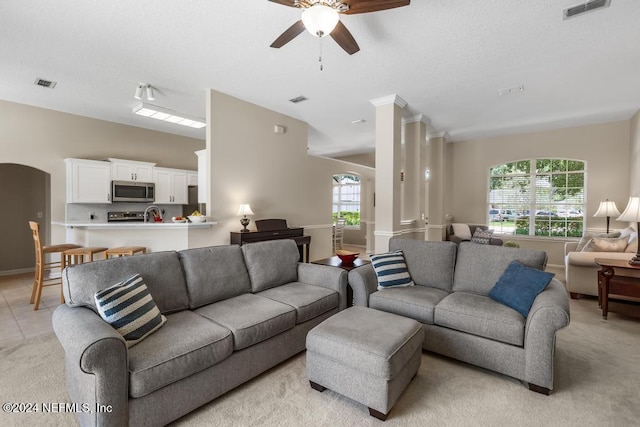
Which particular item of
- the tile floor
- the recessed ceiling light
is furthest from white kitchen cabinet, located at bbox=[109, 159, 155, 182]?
the recessed ceiling light

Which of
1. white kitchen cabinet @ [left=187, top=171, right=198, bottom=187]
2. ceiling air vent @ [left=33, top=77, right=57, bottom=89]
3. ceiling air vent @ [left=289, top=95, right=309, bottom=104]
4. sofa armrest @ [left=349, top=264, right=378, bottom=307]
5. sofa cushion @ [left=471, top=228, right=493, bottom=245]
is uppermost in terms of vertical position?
ceiling air vent @ [left=289, top=95, right=309, bottom=104]

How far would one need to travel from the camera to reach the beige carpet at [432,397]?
5.89 feet

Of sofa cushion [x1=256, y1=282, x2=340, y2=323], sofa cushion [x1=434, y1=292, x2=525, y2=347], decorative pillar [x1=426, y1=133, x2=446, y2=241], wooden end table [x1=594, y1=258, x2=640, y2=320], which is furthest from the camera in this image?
decorative pillar [x1=426, y1=133, x2=446, y2=241]

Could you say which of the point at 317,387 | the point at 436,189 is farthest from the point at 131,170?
the point at 436,189

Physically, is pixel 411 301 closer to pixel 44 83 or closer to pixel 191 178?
pixel 44 83

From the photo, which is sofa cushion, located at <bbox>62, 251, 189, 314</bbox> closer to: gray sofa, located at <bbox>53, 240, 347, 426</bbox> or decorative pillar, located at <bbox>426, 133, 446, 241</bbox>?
gray sofa, located at <bbox>53, 240, 347, 426</bbox>

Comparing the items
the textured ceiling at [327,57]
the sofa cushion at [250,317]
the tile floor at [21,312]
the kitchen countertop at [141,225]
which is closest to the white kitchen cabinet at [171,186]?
the textured ceiling at [327,57]

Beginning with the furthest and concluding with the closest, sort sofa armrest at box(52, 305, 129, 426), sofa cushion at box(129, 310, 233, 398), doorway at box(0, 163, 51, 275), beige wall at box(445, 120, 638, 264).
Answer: beige wall at box(445, 120, 638, 264) → doorway at box(0, 163, 51, 275) → sofa cushion at box(129, 310, 233, 398) → sofa armrest at box(52, 305, 129, 426)

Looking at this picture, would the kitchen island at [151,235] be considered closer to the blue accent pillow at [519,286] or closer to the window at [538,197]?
the blue accent pillow at [519,286]

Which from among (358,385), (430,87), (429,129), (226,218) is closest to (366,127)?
(429,129)

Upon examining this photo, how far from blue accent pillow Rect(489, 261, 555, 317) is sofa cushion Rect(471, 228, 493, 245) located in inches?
151

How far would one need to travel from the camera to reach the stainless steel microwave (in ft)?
Result: 18.2

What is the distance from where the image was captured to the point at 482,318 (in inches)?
89.5

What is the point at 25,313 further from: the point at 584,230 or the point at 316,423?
the point at 584,230
